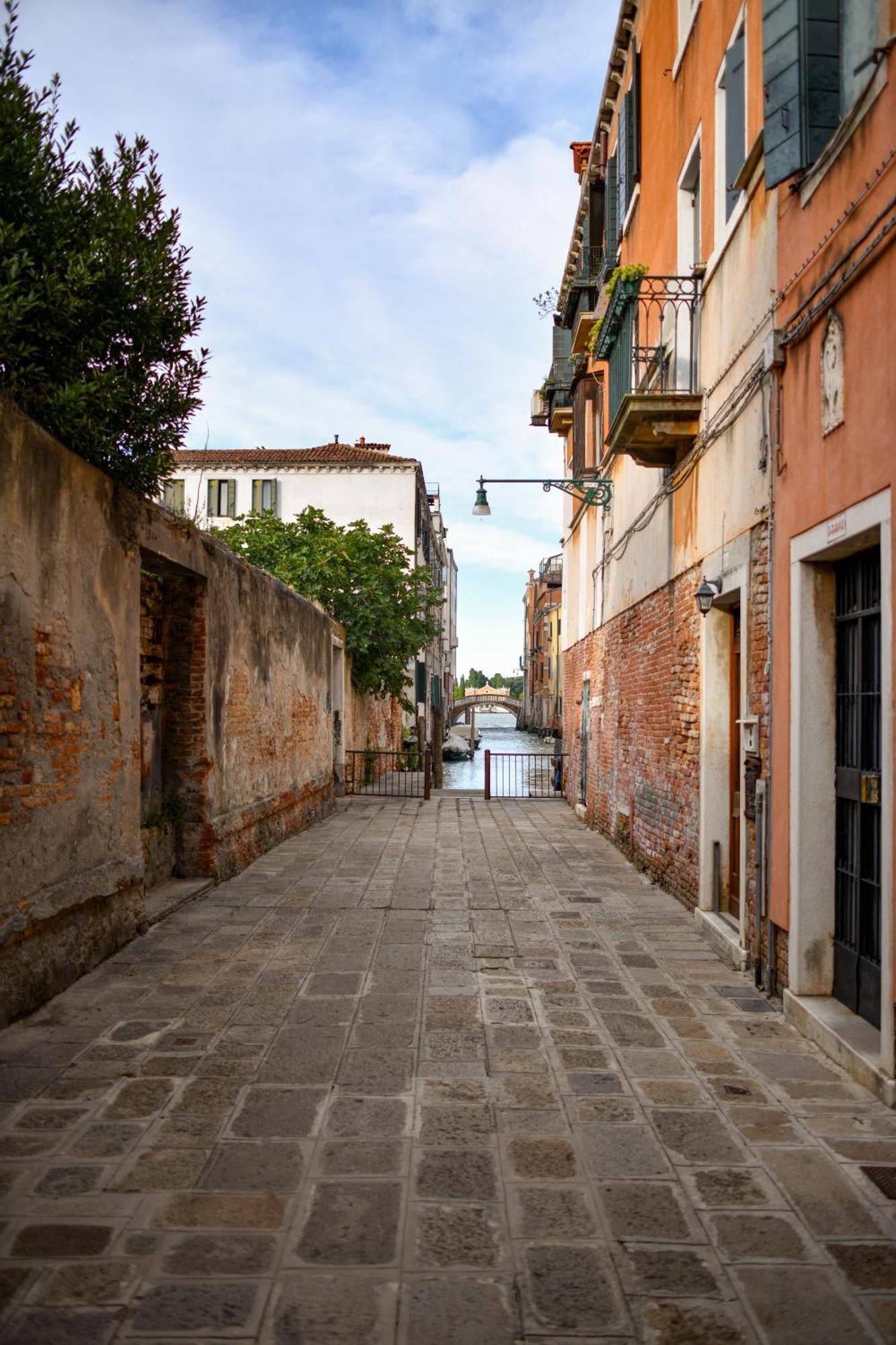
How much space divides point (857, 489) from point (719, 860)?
3.62 metres

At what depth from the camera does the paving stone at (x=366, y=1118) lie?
3670 millimetres

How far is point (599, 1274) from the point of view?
2.76m

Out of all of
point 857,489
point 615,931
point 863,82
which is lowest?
point 615,931

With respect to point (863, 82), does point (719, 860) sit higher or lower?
lower

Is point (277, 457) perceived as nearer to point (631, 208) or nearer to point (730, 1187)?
point (631, 208)

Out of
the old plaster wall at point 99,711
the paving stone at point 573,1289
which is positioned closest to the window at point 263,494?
the old plaster wall at point 99,711

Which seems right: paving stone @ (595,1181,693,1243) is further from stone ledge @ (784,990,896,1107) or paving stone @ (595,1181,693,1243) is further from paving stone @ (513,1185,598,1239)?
stone ledge @ (784,990,896,1107)

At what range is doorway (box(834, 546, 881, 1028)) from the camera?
4535 millimetres

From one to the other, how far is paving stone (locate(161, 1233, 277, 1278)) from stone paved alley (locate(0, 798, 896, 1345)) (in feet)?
0.04

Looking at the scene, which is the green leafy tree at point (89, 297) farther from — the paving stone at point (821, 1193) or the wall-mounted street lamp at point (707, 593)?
the paving stone at point (821, 1193)

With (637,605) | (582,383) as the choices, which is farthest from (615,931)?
(582,383)

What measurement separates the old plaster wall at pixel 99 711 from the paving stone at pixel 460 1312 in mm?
2921

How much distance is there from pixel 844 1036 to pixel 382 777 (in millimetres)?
17069

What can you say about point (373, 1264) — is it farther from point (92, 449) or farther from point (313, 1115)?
point (92, 449)
